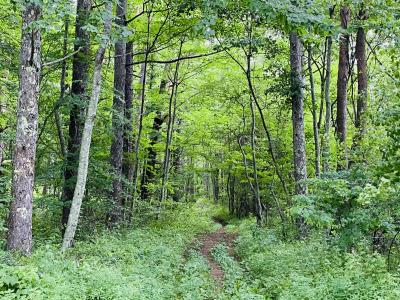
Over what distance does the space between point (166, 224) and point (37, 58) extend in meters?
12.6

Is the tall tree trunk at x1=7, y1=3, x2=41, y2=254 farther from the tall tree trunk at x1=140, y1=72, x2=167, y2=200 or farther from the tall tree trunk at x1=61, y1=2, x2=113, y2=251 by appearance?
the tall tree trunk at x1=140, y1=72, x2=167, y2=200

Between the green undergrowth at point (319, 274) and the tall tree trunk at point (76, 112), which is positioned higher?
the tall tree trunk at point (76, 112)

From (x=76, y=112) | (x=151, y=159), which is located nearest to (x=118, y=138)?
(x=76, y=112)

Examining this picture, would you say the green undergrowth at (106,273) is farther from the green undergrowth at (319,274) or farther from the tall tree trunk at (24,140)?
the green undergrowth at (319,274)

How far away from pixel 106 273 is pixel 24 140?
122 inches

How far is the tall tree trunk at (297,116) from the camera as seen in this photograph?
513 inches

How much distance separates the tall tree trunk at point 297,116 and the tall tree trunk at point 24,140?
8174mm

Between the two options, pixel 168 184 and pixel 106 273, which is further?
pixel 168 184

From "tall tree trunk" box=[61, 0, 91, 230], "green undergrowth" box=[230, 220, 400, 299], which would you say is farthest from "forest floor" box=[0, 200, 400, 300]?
"tall tree trunk" box=[61, 0, 91, 230]

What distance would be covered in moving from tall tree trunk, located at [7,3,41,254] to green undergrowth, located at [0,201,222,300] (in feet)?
1.90

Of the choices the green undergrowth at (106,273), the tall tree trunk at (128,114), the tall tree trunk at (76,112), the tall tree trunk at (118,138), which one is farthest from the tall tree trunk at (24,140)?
the tall tree trunk at (128,114)

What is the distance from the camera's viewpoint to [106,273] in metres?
6.63

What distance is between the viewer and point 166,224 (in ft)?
62.9

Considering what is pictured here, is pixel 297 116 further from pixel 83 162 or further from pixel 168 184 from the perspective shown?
pixel 168 184
